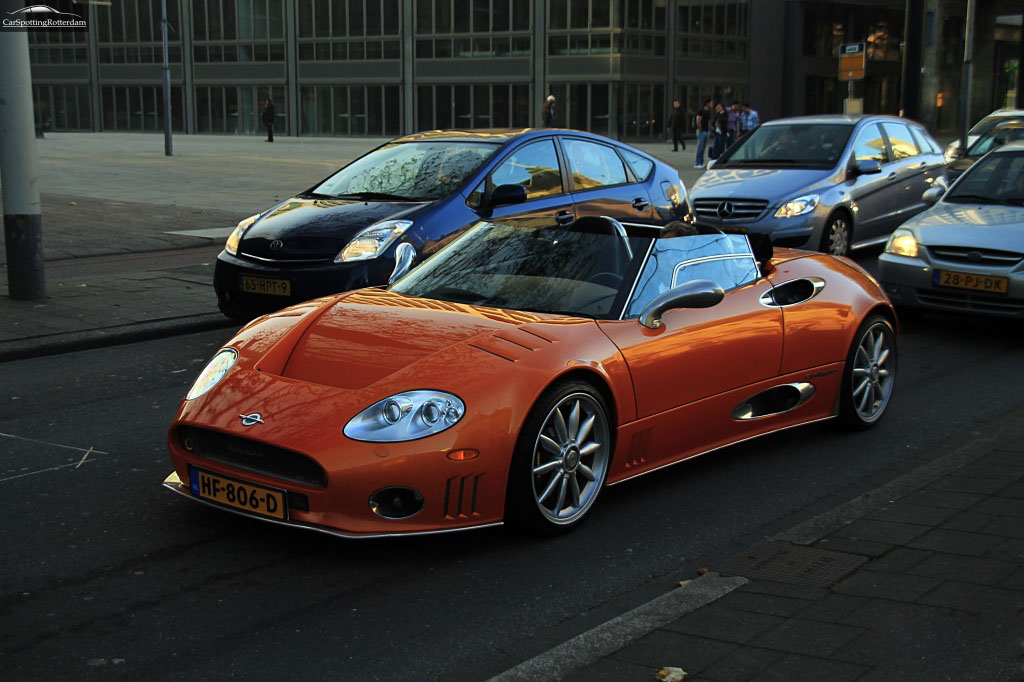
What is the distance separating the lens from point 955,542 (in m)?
4.65

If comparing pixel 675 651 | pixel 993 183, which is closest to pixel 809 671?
pixel 675 651

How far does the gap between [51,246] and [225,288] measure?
232 inches

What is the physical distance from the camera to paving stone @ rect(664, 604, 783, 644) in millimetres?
3805

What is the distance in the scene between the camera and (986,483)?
5.48 metres

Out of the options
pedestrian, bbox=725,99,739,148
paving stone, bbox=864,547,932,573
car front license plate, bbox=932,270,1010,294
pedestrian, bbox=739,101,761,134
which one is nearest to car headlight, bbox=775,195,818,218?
car front license plate, bbox=932,270,1010,294

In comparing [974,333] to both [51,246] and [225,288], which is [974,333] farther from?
[51,246]

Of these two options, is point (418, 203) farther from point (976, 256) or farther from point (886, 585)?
point (886, 585)

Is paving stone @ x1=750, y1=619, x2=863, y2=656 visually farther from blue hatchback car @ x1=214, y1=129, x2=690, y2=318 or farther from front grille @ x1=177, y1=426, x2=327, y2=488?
blue hatchback car @ x1=214, y1=129, x2=690, y2=318

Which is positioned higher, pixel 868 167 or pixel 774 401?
pixel 868 167

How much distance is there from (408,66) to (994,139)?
3551cm

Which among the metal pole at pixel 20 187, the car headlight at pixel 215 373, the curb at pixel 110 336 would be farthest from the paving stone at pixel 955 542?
the metal pole at pixel 20 187

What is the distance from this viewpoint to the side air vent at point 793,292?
20.0 ft

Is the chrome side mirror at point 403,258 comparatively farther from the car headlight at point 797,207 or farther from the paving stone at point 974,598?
the car headlight at point 797,207

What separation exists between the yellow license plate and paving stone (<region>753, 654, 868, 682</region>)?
226 inches
